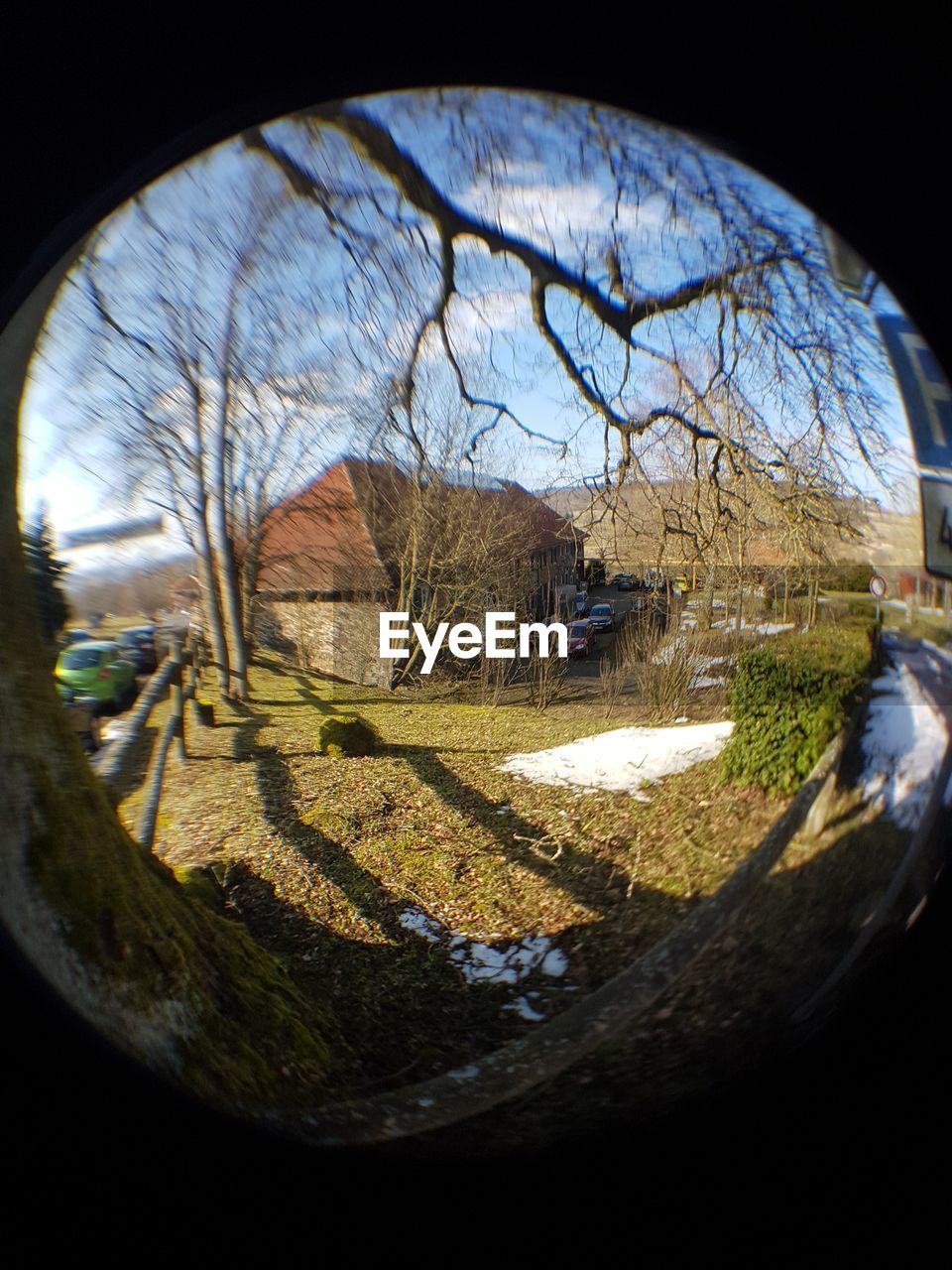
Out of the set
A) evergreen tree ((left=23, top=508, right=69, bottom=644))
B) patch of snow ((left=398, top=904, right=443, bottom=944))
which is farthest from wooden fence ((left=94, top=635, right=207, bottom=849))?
patch of snow ((left=398, top=904, right=443, bottom=944))

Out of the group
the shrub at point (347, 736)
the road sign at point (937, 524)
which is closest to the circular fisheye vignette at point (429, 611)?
the shrub at point (347, 736)

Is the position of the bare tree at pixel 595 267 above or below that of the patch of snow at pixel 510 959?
above

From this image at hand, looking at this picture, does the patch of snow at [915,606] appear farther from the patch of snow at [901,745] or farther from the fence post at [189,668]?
the fence post at [189,668]

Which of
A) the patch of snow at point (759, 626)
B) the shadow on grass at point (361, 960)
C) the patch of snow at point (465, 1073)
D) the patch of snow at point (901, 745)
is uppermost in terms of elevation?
the patch of snow at point (759, 626)

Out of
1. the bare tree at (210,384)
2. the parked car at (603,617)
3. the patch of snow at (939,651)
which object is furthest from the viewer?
the patch of snow at (939,651)

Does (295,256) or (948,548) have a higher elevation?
(295,256)

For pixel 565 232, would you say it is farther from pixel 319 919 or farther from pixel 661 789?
Result: pixel 319 919

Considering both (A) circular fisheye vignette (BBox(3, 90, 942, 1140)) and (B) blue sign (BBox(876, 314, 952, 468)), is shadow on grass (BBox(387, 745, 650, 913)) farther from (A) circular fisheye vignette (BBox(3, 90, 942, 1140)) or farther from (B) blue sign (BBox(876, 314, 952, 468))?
(B) blue sign (BBox(876, 314, 952, 468))

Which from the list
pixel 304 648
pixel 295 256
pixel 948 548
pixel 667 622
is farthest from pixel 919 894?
pixel 295 256
